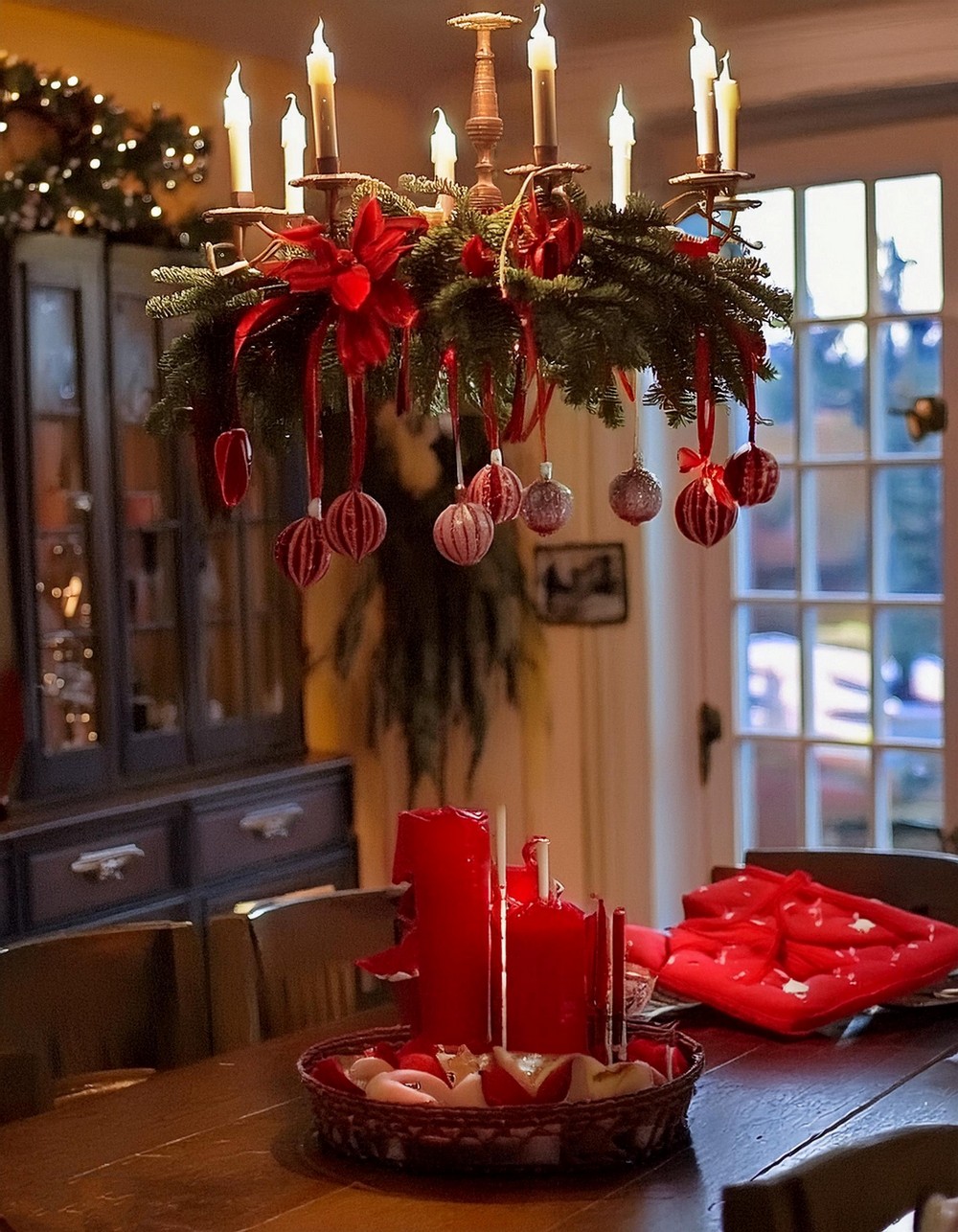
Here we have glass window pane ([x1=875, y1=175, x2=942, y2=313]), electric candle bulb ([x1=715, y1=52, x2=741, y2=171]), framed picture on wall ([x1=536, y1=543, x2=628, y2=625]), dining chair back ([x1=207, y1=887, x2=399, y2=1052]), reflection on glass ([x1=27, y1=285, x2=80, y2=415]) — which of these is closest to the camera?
electric candle bulb ([x1=715, y1=52, x2=741, y2=171])

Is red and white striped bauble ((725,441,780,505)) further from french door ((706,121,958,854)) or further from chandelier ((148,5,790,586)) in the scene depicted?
french door ((706,121,958,854))

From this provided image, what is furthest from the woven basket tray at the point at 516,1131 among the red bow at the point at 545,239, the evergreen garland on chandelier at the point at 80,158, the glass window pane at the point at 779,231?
the glass window pane at the point at 779,231

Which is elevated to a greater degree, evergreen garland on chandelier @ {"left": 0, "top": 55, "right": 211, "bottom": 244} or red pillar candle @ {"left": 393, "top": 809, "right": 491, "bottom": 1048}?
evergreen garland on chandelier @ {"left": 0, "top": 55, "right": 211, "bottom": 244}

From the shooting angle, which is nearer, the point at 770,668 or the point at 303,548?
the point at 303,548

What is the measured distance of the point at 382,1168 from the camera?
5.81 ft

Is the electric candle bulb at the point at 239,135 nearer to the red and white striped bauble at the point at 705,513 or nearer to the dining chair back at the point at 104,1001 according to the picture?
the red and white striped bauble at the point at 705,513

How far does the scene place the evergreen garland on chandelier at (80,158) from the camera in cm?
349

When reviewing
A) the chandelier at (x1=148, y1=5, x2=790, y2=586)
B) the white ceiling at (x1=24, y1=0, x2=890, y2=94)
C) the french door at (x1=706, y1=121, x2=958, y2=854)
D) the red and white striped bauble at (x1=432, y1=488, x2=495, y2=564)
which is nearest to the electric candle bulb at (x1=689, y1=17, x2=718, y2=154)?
the chandelier at (x1=148, y1=5, x2=790, y2=586)

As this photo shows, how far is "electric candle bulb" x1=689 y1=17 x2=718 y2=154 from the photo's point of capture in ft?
5.83

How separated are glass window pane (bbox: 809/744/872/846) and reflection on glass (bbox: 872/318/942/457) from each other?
74 centimetres

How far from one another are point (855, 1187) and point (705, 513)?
2.42 feet

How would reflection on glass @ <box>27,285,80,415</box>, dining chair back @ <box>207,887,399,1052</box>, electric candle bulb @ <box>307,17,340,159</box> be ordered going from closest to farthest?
1. electric candle bulb @ <box>307,17,340,159</box>
2. dining chair back @ <box>207,887,399,1052</box>
3. reflection on glass @ <box>27,285,80,415</box>

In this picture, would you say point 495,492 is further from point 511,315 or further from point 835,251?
point 835,251

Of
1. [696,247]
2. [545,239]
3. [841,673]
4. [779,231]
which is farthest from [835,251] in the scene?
[545,239]
